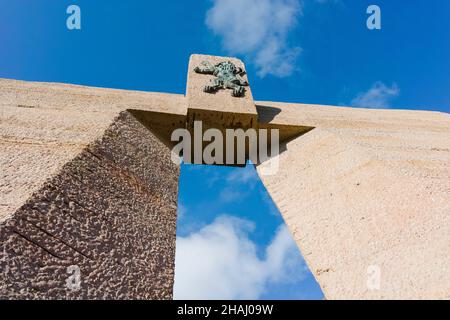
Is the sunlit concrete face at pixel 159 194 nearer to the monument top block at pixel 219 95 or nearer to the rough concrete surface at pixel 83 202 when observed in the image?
the rough concrete surface at pixel 83 202

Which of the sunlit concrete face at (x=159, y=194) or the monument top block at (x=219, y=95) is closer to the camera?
the sunlit concrete face at (x=159, y=194)

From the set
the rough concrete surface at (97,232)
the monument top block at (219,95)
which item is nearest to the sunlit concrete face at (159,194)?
the rough concrete surface at (97,232)

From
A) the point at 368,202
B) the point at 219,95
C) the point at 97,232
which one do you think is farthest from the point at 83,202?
the point at 219,95

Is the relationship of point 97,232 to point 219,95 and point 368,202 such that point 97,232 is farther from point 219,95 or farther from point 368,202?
point 219,95

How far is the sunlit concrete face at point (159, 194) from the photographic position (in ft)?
4.40

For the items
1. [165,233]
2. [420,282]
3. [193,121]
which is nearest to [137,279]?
[165,233]

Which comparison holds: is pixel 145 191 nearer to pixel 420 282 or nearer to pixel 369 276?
pixel 369 276

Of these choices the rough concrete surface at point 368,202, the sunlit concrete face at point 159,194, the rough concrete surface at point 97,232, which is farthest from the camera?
the rough concrete surface at point 368,202

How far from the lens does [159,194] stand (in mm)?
2088

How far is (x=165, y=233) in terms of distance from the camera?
5.95 feet

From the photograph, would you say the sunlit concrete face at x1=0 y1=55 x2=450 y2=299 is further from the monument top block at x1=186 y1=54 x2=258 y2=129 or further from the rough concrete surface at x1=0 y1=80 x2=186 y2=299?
the monument top block at x1=186 y1=54 x2=258 y2=129

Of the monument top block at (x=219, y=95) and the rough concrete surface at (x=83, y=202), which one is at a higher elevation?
the monument top block at (x=219, y=95)

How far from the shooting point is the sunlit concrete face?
1342 millimetres
